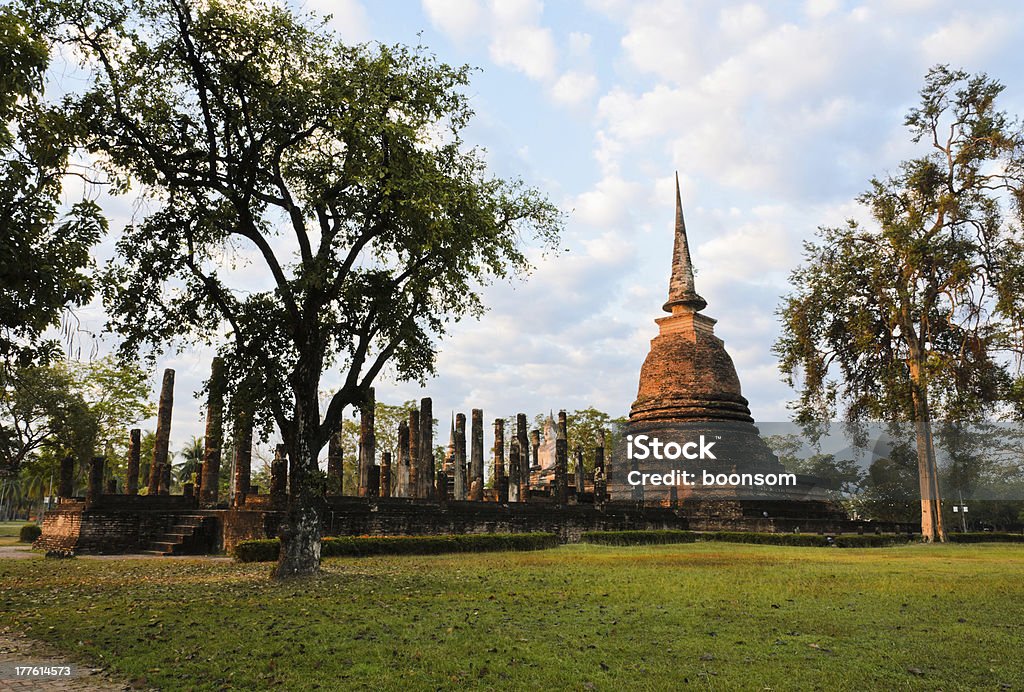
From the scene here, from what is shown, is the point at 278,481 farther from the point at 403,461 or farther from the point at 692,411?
the point at 692,411

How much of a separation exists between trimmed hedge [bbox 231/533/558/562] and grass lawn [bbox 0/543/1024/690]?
2.92 meters

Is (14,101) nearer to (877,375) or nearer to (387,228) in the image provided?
(387,228)

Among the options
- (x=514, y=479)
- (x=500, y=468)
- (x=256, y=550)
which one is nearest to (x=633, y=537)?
(x=500, y=468)

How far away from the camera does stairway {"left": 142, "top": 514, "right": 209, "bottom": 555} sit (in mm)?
19156

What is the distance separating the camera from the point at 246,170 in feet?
42.5

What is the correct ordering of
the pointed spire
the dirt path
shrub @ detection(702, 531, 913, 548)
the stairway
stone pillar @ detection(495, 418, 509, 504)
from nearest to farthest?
the dirt path < the stairway < shrub @ detection(702, 531, 913, 548) < stone pillar @ detection(495, 418, 509, 504) < the pointed spire

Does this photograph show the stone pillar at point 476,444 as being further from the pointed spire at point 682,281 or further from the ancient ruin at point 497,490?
the pointed spire at point 682,281

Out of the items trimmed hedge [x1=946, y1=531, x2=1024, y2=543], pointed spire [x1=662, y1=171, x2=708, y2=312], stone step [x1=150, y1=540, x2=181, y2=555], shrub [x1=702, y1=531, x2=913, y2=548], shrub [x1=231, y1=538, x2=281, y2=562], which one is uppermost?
pointed spire [x1=662, y1=171, x2=708, y2=312]

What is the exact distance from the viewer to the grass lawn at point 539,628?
5.52 meters

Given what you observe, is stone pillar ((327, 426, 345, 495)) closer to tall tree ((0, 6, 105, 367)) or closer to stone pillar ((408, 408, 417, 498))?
stone pillar ((408, 408, 417, 498))

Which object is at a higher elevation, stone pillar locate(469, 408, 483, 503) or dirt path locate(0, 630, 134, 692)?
stone pillar locate(469, 408, 483, 503)

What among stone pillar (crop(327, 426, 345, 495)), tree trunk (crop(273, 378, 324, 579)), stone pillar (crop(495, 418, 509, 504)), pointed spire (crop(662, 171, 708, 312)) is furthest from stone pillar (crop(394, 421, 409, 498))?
tree trunk (crop(273, 378, 324, 579))

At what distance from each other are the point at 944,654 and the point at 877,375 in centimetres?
2428

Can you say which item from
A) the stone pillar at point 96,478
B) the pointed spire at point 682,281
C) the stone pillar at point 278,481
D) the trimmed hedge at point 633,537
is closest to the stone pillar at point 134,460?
the stone pillar at point 96,478
